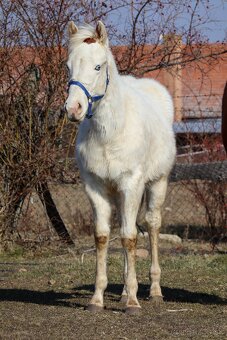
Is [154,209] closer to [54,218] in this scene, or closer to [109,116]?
[109,116]

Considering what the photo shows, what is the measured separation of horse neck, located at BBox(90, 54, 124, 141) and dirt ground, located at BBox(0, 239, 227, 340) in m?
1.32

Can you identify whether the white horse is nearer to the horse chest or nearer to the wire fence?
the horse chest

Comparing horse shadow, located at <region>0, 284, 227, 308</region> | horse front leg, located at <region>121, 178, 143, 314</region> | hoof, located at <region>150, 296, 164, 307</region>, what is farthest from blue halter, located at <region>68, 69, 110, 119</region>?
hoof, located at <region>150, 296, 164, 307</region>

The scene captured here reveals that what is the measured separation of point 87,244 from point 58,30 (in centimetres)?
276

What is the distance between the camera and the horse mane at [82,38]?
713 cm

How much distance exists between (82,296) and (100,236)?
0.95 meters

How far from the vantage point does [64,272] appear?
9.60m

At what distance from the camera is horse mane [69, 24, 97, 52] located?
23.4ft

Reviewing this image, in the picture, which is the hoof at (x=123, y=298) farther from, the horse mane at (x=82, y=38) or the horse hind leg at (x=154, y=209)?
the horse mane at (x=82, y=38)

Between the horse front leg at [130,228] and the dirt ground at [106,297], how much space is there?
0.17m

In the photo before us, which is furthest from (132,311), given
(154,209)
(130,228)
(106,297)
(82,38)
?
(82,38)

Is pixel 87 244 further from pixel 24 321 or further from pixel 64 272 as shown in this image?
pixel 24 321

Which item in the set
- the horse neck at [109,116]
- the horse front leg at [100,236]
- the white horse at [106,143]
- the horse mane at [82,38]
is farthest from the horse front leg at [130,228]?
the horse mane at [82,38]

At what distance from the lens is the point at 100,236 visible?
24.6 ft
